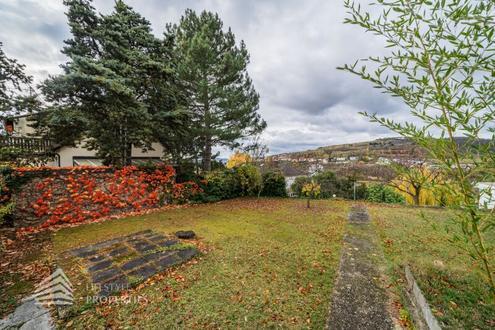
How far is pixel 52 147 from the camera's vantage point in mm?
7918

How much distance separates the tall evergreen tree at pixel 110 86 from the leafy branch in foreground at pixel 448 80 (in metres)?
6.86

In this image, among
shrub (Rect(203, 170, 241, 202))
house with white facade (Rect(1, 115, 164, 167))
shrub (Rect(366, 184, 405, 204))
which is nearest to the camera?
house with white facade (Rect(1, 115, 164, 167))

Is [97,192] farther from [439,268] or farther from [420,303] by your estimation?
[439,268]

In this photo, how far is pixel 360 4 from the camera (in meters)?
1.28

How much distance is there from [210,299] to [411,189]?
1052cm

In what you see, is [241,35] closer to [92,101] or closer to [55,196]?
[92,101]

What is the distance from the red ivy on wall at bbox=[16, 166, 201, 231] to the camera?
219 inches

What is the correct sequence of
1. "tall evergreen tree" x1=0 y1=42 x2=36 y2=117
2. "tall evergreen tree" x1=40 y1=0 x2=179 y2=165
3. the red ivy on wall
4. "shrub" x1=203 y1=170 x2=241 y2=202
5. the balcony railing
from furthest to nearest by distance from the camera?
"shrub" x1=203 y1=170 x2=241 y2=202, the balcony railing, "tall evergreen tree" x1=40 y1=0 x2=179 y2=165, the red ivy on wall, "tall evergreen tree" x1=0 y1=42 x2=36 y2=117

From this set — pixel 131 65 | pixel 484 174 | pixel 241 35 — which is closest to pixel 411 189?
pixel 484 174

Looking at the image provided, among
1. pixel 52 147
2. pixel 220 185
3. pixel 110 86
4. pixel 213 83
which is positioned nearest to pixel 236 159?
pixel 220 185

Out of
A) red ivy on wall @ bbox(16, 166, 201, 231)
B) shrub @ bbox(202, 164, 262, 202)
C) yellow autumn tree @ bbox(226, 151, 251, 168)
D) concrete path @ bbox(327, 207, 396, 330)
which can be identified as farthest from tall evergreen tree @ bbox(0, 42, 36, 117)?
yellow autumn tree @ bbox(226, 151, 251, 168)

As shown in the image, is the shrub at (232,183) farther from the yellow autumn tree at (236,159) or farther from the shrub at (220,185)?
the yellow autumn tree at (236,159)

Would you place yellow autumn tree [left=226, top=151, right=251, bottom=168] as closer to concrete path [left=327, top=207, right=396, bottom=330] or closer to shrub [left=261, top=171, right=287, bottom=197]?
shrub [left=261, top=171, right=287, bottom=197]

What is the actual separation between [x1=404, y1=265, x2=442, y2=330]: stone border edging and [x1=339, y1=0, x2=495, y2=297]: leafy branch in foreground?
109cm
